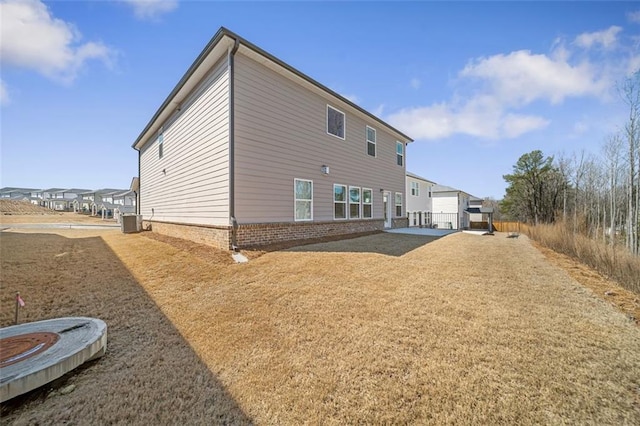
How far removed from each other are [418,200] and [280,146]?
897 inches

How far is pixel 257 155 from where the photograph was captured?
8391 mm

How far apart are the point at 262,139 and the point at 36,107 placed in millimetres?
7744

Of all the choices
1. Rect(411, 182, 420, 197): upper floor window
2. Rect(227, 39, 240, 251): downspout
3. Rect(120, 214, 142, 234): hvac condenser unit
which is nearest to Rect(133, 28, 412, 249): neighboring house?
Rect(227, 39, 240, 251): downspout

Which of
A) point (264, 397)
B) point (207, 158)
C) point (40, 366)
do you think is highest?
point (207, 158)

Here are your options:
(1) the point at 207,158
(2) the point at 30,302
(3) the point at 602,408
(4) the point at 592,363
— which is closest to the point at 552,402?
(3) the point at 602,408

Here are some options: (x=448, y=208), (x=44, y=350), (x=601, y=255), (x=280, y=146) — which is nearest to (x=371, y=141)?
(x=280, y=146)

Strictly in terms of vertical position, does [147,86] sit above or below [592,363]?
above

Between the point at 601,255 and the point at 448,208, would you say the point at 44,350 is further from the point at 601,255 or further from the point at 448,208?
the point at 448,208

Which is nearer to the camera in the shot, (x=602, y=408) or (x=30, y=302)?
(x=602, y=408)

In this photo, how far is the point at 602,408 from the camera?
210cm

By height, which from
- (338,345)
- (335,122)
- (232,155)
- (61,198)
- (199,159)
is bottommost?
(338,345)

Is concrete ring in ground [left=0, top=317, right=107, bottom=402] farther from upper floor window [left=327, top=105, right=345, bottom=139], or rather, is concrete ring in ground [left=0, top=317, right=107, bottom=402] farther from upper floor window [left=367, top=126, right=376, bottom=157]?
upper floor window [left=367, top=126, right=376, bottom=157]

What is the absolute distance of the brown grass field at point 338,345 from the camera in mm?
A: 2117

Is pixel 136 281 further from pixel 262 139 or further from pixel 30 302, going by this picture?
→ pixel 262 139
